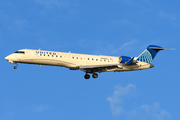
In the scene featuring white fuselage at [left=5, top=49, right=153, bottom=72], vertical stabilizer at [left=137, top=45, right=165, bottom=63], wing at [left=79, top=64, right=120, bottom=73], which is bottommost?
wing at [left=79, top=64, right=120, bottom=73]

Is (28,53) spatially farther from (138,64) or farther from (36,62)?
(138,64)

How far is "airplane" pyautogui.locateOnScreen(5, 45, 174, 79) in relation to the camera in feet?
130

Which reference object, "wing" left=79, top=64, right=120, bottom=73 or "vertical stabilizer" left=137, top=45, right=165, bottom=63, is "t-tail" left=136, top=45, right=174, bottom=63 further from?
"wing" left=79, top=64, right=120, bottom=73

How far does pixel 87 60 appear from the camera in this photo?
138 ft

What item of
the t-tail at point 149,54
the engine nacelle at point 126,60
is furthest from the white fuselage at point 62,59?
the t-tail at point 149,54

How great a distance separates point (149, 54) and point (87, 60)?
10752mm

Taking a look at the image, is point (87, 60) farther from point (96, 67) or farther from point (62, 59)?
point (62, 59)

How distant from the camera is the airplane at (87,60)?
39500mm

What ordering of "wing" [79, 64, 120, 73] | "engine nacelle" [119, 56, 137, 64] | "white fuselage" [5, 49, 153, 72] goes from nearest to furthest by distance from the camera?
"white fuselage" [5, 49, 153, 72] → "wing" [79, 64, 120, 73] → "engine nacelle" [119, 56, 137, 64]

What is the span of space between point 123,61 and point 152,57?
6009 millimetres

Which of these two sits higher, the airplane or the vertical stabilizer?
the vertical stabilizer

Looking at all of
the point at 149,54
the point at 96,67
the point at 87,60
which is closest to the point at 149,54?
the point at 149,54

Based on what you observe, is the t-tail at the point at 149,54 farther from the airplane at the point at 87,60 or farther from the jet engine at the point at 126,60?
the jet engine at the point at 126,60

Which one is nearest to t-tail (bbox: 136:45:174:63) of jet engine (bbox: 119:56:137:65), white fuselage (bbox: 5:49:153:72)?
jet engine (bbox: 119:56:137:65)
